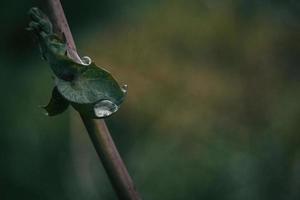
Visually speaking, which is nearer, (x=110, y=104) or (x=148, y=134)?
(x=110, y=104)

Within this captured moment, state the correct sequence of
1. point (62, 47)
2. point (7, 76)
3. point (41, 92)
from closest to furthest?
point (62, 47)
point (41, 92)
point (7, 76)

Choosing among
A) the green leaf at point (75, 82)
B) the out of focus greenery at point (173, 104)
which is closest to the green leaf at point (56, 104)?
the green leaf at point (75, 82)

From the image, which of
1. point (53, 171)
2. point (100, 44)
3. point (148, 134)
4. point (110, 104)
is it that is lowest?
point (53, 171)

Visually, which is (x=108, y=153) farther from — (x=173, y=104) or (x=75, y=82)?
(x=173, y=104)

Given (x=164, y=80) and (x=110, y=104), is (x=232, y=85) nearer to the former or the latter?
(x=164, y=80)

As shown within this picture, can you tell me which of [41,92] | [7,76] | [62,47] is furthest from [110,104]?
[7,76]

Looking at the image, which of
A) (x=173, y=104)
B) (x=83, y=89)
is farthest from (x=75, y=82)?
(x=173, y=104)

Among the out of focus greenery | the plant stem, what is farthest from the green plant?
the out of focus greenery
